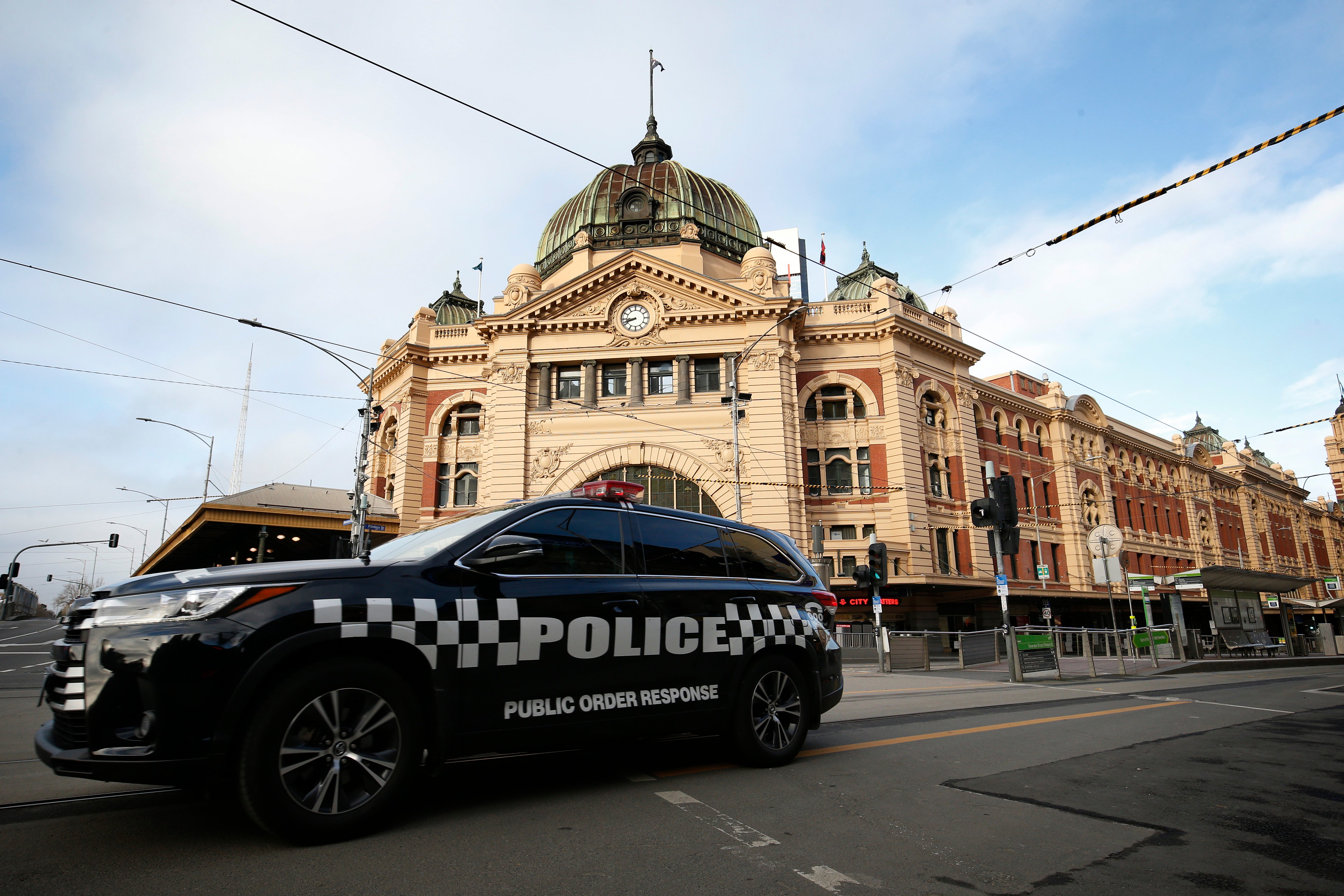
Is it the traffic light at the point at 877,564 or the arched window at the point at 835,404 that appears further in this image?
the arched window at the point at 835,404

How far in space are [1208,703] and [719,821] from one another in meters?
10.4

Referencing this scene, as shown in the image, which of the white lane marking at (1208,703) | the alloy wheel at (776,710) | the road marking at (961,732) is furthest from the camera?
the white lane marking at (1208,703)

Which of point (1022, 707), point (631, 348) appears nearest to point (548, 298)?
point (631, 348)

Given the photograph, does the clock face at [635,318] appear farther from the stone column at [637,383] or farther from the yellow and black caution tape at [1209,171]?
the yellow and black caution tape at [1209,171]

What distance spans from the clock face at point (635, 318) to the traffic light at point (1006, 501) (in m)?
21.9

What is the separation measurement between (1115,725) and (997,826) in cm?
526

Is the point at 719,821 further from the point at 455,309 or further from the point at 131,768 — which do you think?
the point at 455,309

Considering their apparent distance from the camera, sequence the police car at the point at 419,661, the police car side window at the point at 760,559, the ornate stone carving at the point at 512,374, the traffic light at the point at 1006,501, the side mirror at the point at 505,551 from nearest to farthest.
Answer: the police car at the point at 419,661 < the side mirror at the point at 505,551 < the police car side window at the point at 760,559 < the traffic light at the point at 1006,501 < the ornate stone carving at the point at 512,374

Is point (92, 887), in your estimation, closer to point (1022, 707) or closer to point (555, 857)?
point (555, 857)

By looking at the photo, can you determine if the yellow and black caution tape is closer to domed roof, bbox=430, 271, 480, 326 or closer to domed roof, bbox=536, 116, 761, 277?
domed roof, bbox=536, 116, 761, 277

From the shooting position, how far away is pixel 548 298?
34.0 meters

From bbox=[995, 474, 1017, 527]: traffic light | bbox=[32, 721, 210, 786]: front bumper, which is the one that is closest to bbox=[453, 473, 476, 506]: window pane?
bbox=[995, 474, 1017, 527]: traffic light

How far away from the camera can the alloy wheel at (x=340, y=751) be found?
3.66 meters

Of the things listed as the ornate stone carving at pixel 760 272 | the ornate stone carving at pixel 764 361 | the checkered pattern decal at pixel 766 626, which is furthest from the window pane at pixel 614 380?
the checkered pattern decal at pixel 766 626
